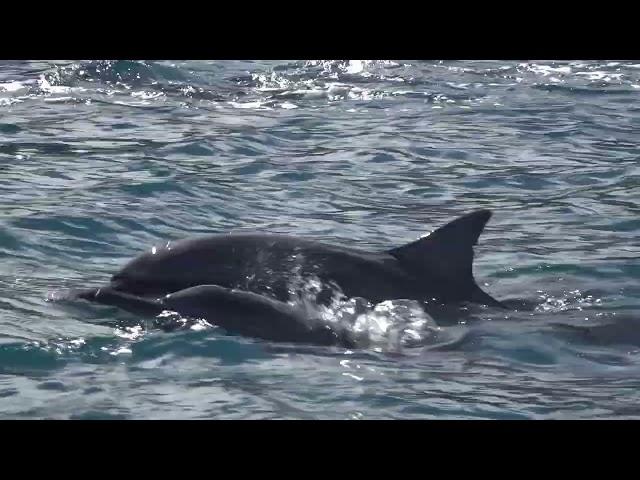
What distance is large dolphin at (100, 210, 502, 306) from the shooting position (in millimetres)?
9000

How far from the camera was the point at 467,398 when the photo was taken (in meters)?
7.10

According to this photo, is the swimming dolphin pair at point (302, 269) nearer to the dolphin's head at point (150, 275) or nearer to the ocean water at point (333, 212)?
the dolphin's head at point (150, 275)

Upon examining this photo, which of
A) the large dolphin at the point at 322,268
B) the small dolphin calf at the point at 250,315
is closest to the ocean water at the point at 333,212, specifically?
the small dolphin calf at the point at 250,315

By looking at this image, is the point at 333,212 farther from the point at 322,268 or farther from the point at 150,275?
the point at 150,275

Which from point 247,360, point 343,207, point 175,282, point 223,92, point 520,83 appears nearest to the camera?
point 247,360

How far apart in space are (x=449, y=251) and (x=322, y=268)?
94cm

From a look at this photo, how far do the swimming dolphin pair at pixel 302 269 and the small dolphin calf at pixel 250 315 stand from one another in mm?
221

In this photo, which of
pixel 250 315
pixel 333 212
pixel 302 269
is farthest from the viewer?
pixel 333 212

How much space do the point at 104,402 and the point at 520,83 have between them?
1771cm

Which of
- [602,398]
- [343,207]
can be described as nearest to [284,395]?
[602,398]

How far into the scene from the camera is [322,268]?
30.0 ft

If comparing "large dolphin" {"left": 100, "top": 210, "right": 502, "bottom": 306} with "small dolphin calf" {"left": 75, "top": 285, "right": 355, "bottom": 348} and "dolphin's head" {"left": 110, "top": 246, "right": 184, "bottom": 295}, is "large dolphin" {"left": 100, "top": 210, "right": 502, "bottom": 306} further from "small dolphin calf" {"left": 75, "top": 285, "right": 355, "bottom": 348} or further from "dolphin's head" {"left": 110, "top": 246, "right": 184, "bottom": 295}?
"small dolphin calf" {"left": 75, "top": 285, "right": 355, "bottom": 348}

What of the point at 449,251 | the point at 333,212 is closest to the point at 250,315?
the point at 449,251
